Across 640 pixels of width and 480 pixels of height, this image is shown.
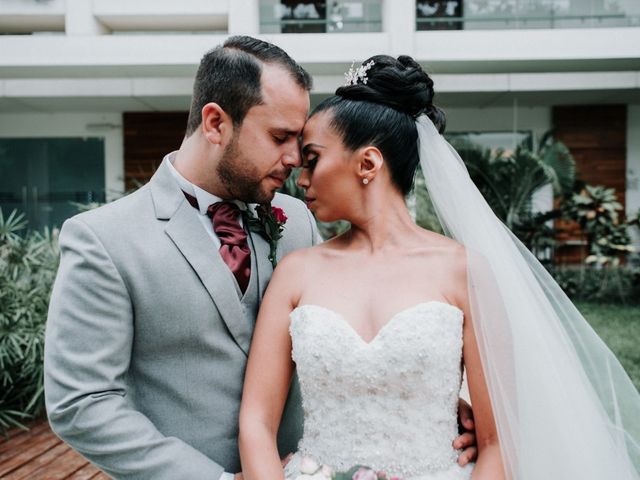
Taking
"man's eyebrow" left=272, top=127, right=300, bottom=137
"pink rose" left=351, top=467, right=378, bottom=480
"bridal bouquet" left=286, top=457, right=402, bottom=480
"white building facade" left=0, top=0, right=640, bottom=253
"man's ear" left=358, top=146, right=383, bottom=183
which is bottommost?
"bridal bouquet" left=286, top=457, right=402, bottom=480

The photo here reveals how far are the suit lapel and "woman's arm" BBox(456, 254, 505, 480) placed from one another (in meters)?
0.67

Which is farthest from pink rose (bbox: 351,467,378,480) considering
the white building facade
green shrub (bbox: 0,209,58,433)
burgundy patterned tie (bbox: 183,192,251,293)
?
the white building facade

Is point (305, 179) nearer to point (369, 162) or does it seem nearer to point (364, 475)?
point (369, 162)

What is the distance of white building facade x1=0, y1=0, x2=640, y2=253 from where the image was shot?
9617mm

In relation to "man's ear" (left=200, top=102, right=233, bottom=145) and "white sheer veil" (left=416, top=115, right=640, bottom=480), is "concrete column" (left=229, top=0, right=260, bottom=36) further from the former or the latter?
"white sheer veil" (left=416, top=115, right=640, bottom=480)

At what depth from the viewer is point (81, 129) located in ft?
39.3

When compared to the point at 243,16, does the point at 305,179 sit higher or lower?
lower

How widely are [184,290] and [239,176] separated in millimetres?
402

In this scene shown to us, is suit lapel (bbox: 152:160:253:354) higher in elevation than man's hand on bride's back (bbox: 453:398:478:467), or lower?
higher

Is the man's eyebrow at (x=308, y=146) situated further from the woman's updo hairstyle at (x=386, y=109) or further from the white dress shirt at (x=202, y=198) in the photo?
the white dress shirt at (x=202, y=198)

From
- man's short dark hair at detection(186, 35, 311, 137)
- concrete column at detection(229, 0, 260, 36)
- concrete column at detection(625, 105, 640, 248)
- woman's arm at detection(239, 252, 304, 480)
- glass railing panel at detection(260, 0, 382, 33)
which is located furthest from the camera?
concrete column at detection(625, 105, 640, 248)

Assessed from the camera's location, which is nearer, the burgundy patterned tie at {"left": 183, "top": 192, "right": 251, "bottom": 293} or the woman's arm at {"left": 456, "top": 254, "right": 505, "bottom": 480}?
the woman's arm at {"left": 456, "top": 254, "right": 505, "bottom": 480}

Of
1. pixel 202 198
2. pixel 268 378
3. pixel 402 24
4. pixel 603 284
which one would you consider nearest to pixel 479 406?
pixel 268 378

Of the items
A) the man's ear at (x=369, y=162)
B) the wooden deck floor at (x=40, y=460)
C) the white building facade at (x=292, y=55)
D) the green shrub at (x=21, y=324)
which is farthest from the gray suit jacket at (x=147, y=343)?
the white building facade at (x=292, y=55)
